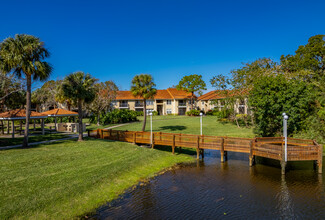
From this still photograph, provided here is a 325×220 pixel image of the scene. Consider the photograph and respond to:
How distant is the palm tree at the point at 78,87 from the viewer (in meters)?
21.4

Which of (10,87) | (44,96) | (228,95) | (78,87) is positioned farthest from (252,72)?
(44,96)

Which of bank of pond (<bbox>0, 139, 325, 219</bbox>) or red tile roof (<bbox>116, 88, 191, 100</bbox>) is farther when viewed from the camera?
red tile roof (<bbox>116, 88, 191, 100</bbox>)

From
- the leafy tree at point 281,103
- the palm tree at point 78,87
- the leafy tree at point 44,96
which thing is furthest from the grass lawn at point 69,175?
the leafy tree at point 44,96

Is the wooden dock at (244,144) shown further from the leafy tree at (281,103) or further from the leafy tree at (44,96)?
the leafy tree at (44,96)

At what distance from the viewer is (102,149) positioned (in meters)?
19.1

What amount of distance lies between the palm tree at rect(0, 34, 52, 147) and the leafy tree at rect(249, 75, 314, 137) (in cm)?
2183

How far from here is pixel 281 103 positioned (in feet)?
76.1

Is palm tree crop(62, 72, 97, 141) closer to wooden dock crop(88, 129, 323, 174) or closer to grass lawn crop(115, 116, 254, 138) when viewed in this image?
wooden dock crop(88, 129, 323, 174)

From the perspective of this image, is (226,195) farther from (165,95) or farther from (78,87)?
(165,95)

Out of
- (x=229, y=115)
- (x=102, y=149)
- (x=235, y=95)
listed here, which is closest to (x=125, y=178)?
(x=102, y=149)

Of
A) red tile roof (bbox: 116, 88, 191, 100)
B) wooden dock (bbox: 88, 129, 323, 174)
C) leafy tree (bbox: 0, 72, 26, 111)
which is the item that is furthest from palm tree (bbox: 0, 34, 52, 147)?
red tile roof (bbox: 116, 88, 191, 100)

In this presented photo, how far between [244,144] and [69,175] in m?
12.1

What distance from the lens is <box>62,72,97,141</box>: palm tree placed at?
21359mm

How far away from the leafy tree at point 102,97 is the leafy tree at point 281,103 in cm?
2650
